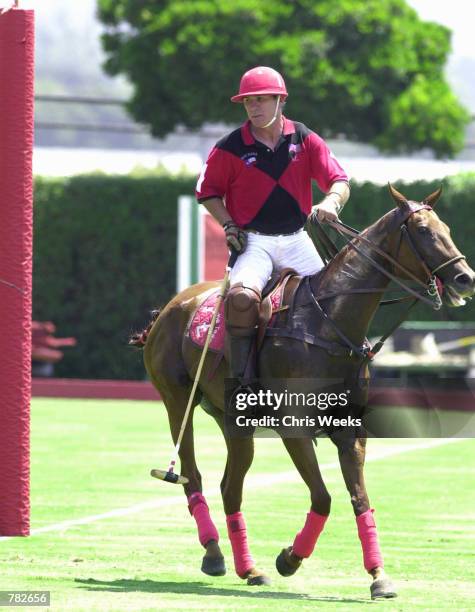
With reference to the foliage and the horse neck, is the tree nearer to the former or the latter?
the foliage

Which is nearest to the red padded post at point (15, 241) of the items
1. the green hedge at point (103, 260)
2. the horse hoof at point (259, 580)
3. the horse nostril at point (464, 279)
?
the horse hoof at point (259, 580)

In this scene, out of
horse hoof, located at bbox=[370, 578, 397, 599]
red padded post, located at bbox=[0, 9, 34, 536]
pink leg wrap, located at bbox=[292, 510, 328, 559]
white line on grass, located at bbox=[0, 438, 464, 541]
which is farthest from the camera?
white line on grass, located at bbox=[0, 438, 464, 541]

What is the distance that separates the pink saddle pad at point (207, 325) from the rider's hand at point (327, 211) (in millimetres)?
472

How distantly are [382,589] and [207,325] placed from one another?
6.93ft

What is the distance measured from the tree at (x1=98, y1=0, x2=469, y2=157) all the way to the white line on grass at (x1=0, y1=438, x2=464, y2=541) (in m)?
22.4

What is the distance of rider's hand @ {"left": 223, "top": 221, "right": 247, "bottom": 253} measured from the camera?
9.15 meters

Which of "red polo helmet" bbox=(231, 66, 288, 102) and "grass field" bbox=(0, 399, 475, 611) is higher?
"red polo helmet" bbox=(231, 66, 288, 102)

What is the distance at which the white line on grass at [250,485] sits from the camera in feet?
35.7

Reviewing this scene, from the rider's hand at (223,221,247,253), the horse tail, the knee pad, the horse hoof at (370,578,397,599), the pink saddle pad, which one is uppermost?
the rider's hand at (223,221,247,253)

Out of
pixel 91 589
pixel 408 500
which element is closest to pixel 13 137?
pixel 91 589

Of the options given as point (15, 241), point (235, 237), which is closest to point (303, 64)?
point (15, 241)

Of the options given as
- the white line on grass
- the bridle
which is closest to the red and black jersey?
the bridle

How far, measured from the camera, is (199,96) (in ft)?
131

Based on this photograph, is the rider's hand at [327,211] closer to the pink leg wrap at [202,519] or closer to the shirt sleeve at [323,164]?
the shirt sleeve at [323,164]
